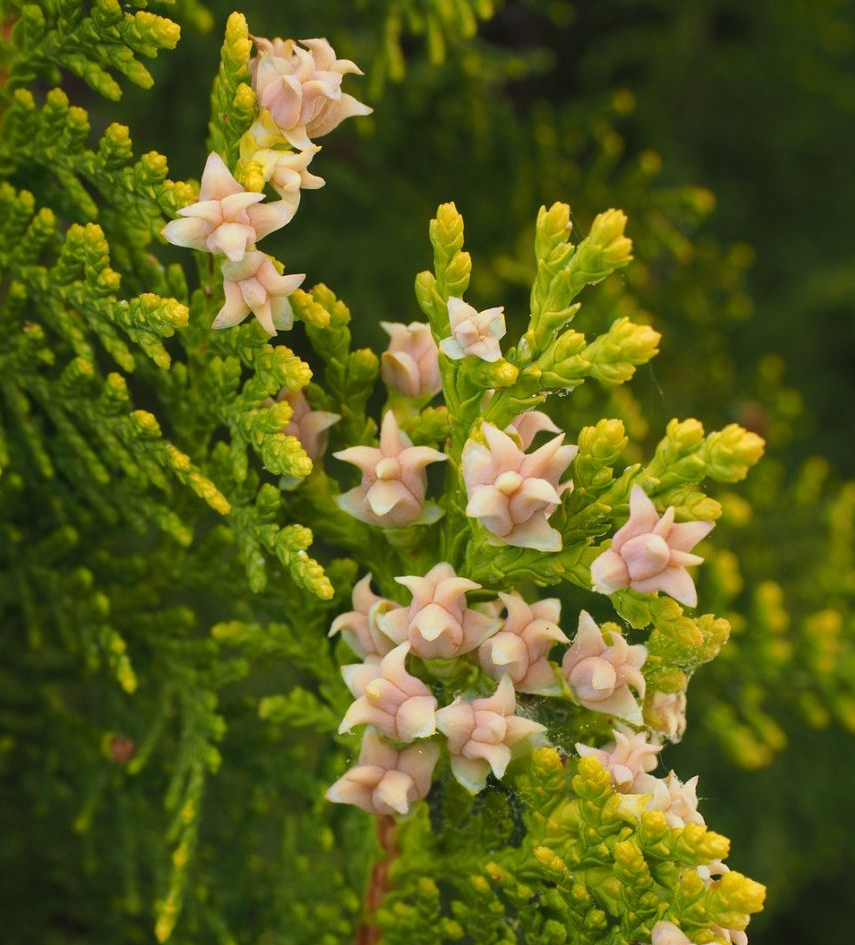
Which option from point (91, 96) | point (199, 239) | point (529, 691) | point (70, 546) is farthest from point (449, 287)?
point (91, 96)

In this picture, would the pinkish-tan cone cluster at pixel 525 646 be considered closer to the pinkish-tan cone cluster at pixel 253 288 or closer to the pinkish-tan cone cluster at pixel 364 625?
the pinkish-tan cone cluster at pixel 364 625

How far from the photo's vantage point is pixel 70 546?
1.51 m

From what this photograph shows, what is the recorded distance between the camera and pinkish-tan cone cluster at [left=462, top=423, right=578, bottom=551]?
106 centimetres

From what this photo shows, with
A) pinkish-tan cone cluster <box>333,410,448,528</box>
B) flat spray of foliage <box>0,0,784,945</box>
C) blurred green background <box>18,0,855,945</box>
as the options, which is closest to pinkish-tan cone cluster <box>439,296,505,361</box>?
flat spray of foliage <box>0,0,784,945</box>

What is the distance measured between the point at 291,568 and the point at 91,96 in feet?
5.16

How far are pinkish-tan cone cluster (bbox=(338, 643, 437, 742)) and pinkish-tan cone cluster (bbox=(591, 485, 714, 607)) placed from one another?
0.21m

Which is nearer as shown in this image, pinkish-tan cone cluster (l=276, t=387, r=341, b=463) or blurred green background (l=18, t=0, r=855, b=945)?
pinkish-tan cone cluster (l=276, t=387, r=341, b=463)

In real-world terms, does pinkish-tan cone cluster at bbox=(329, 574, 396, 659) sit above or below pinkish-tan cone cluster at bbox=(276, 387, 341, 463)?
below

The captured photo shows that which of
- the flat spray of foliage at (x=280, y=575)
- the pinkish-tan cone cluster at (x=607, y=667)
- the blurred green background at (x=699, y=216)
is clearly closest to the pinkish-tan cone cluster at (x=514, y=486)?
the flat spray of foliage at (x=280, y=575)

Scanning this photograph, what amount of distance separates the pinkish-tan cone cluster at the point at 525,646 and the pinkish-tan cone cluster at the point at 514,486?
0.10 meters

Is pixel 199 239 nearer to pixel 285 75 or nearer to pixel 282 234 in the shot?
pixel 285 75

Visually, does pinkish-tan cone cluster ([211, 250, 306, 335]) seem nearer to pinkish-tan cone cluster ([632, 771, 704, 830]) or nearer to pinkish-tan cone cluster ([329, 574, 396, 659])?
pinkish-tan cone cluster ([329, 574, 396, 659])

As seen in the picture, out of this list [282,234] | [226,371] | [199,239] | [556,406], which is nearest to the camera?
[199,239]

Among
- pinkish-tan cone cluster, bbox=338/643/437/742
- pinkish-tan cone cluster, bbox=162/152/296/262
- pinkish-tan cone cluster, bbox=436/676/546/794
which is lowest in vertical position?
pinkish-tan cone cluster, bbox=436/676/546/794
